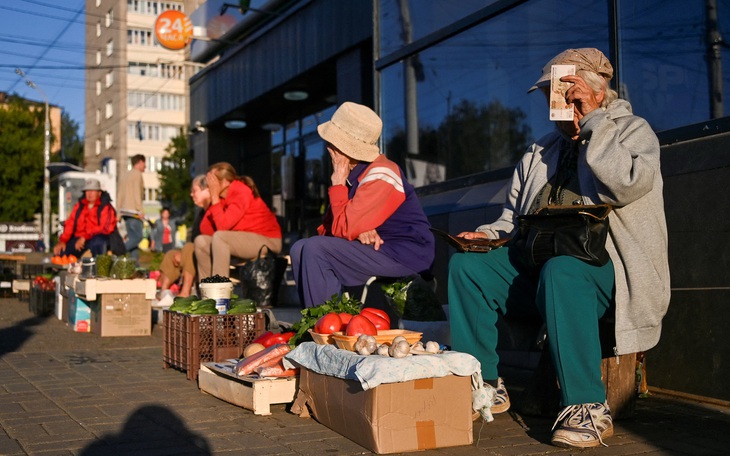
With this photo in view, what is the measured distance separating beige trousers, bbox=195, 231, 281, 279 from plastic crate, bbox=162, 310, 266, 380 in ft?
6.58

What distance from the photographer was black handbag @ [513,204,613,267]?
13.2 ft

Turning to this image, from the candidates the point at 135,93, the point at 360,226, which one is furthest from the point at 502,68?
the point at 135,93

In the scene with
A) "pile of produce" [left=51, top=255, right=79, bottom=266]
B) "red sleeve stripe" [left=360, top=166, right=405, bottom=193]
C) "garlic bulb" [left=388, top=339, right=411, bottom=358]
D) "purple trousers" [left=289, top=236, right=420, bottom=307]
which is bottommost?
"garlic bulb" [left=388, top=339, right=411, bottom=358]

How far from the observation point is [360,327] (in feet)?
14.6

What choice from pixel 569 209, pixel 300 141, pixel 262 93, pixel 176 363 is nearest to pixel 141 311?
pixel 176 363

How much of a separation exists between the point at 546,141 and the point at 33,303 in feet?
31.7

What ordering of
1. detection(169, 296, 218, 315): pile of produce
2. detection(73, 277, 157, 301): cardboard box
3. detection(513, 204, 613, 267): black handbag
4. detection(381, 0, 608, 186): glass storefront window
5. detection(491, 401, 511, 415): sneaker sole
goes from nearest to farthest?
1. detection(513, 204, 613, 267): black handbag
2. detection(491, 401, 511, 415): sneaker sole
3. detection(169, 296, 218, 315): pile of produce
4. detection(381, 0, 608, 186): glass storefront window
5. detection(73, 277, 157, 301): cardboard box

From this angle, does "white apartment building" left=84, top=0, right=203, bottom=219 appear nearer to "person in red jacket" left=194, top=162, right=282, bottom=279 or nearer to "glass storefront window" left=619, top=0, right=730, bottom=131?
"person in red jacket" left=194, top=162, right=282, bottom=279

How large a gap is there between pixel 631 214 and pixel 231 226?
16.7 feet

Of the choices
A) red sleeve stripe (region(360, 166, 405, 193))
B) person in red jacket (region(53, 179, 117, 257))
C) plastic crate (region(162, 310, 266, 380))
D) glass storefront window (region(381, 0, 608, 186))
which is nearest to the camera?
red sleeve stripe (region(360, 166, 405, 193))

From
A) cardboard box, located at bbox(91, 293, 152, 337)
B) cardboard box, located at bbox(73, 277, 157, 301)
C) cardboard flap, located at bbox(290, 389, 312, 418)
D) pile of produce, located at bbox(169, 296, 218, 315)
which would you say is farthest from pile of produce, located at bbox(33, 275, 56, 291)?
cardboard flap, located at bbox(290, 389, 312, 418)

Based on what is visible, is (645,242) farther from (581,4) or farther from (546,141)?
(581,4)

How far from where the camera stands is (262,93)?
16812 millimetres

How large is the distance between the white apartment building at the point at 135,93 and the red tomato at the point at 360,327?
71129 millimetres
